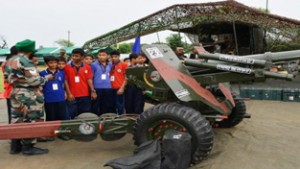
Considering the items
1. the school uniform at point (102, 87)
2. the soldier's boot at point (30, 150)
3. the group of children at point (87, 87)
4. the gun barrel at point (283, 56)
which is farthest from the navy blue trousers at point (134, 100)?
the gun barrel at point (283, 56)

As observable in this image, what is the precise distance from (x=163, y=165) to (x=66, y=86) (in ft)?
8.76

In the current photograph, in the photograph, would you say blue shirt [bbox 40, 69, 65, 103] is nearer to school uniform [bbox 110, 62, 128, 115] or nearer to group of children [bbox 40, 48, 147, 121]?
group of children [bbox 40, 48, 147, 121]

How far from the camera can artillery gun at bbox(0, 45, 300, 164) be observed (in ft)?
12.9

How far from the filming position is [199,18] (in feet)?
44.3

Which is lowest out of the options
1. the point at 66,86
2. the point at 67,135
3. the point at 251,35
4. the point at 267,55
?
the point at 67,135

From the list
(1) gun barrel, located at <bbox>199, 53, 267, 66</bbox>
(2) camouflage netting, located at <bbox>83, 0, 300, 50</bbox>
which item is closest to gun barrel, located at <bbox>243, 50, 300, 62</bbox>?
(1) gun barrel, located at <bbox>199, 53, 267, 66</bbox>

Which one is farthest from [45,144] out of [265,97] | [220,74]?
[265,97]

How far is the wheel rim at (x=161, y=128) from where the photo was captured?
4.01 m

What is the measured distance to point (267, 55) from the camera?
4203mm

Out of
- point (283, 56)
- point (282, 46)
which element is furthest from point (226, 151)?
point (282, 46)

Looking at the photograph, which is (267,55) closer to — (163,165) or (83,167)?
(163,165)

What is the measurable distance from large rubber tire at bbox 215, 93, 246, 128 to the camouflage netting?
709 centimetres

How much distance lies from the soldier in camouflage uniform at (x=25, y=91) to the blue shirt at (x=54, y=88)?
49 cm

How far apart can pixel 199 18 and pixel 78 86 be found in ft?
28.9
